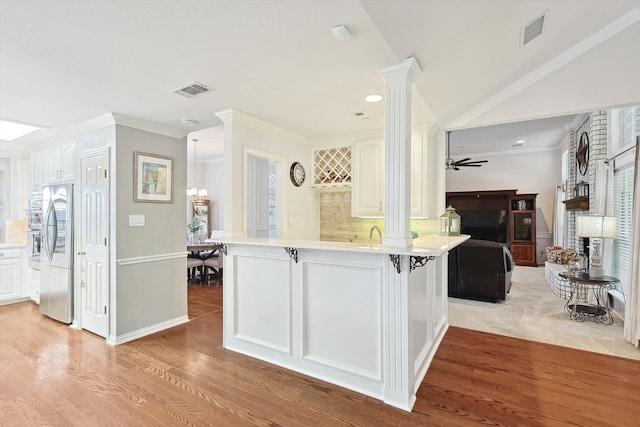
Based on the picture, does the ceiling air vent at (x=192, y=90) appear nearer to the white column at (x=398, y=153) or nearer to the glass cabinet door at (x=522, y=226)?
the white column at (x=398, y=153)

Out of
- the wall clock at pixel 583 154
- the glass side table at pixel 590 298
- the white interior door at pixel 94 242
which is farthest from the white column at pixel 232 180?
the wall clock at pixel 583 154

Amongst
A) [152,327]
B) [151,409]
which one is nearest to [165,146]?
[152,327]

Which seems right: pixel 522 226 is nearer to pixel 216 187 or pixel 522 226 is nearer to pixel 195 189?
pixel 216 187

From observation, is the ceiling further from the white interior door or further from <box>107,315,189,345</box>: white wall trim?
<box>107,315,189,345</box>: white wall trim

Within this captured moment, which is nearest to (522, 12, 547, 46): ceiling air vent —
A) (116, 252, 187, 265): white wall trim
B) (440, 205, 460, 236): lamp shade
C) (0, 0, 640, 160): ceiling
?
(0, 0, 640, 160): ceiling

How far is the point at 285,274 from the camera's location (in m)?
2.65

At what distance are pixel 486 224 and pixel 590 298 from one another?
3.98m

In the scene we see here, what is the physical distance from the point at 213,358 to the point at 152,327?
1150 mm

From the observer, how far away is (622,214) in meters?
4.02

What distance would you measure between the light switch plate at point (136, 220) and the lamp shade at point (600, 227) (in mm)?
5314

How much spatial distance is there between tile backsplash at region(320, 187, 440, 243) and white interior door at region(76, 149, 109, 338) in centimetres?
273

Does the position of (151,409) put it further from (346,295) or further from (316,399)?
(346,295)

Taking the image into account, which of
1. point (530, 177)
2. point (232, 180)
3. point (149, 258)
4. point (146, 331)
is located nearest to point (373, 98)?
point (232, 180)

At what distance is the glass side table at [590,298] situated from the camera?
12.0 feet
